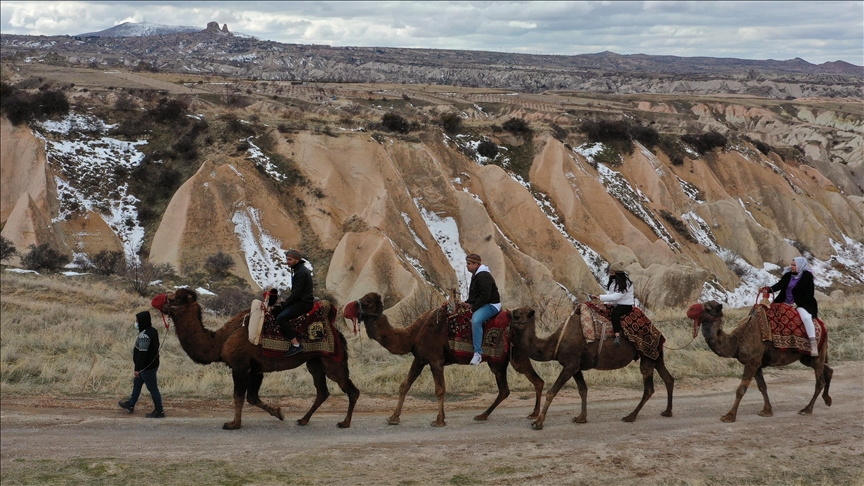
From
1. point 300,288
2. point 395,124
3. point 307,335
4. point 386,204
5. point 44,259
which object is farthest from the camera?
point 395,124

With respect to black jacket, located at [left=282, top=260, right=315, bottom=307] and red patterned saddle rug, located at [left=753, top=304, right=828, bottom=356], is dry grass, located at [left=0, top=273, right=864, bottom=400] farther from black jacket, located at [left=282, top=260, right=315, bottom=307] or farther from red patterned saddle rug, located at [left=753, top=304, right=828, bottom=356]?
black jacket, located at [left=282, top=260, right=315, bottom=307]

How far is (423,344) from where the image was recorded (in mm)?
10727

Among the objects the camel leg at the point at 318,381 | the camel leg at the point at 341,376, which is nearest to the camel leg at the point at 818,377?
the camel leg at the point at 341,376

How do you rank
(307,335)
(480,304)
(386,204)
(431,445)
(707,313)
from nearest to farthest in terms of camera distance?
1. (431,445)
2. (307,335)
3. (480,304)
4. (707,313)
5. (386,204)

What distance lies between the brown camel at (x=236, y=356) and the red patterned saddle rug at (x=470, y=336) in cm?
166

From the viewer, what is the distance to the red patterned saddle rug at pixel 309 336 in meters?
10.1

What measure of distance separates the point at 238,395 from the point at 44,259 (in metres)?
19.9

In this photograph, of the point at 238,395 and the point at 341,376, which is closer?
the point at 238,395

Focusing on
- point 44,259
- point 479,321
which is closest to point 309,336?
point 479,321

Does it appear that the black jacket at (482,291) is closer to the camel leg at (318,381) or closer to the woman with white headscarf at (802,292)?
the camel leg at (318,381)

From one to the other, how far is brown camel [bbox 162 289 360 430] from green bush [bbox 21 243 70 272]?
17.7 m

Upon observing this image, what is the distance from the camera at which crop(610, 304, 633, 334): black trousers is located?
1081cm

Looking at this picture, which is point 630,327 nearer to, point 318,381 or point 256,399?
point 318,381

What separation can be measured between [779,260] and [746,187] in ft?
28.7
